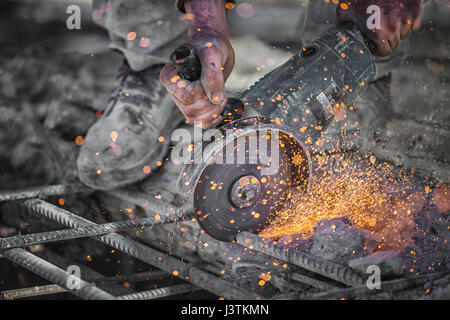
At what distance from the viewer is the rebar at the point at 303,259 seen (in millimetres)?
1366

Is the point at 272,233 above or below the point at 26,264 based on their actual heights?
below

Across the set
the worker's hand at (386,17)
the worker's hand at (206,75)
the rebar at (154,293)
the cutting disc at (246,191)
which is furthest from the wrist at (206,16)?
the rebar at (154,293)

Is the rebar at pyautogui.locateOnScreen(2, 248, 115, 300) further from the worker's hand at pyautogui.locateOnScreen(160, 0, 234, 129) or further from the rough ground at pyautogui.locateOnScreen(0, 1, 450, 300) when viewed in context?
the rough ground at pyautogui.locateOnScreen(0, 1, 450, 300)

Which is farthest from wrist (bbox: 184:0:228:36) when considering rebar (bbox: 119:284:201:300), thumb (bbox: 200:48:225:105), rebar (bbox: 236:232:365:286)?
rebar (bbox: 119:284:201:300)

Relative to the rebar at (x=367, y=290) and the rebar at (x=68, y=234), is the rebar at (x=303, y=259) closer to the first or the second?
the rebar at (x=367, y=290)

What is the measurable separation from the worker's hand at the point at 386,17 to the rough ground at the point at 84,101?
0.69m

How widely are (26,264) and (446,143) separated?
6.74 ft

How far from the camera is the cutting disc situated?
1.64 m

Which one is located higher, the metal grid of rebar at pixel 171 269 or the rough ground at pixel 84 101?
the metal grid of rebar at pixel 171 269

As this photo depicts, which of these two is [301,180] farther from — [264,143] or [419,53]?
[419,53]

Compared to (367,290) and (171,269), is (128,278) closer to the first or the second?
(171,269)

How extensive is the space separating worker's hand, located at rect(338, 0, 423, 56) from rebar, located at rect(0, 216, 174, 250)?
1.12 meters
